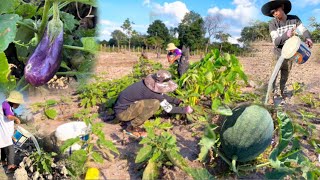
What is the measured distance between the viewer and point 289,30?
8.85ft

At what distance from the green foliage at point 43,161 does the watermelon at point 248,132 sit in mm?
846

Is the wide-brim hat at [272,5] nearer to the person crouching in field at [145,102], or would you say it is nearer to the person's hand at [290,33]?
the person's hand at [290,33]

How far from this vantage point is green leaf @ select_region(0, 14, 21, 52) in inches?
23.2

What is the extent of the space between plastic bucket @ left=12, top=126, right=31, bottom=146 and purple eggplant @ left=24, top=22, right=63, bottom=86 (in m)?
1.29

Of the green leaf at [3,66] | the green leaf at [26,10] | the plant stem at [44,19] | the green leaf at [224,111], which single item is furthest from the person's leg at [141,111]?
the green leaf at [3,66]

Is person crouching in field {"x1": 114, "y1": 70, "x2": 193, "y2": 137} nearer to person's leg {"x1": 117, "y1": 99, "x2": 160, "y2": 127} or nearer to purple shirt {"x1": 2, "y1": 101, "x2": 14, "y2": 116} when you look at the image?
person's leg {"x1": 117, "y1": 99, "x2": 160, "y2": 127}

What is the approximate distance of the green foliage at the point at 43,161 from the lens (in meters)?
1.68

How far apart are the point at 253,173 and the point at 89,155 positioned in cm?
83

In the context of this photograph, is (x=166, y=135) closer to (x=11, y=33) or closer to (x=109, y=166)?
(x=109, y=166)

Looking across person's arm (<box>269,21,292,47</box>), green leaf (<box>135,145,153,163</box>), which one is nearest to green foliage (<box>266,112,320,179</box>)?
green leaf (<box>135,145,153,163</box>)

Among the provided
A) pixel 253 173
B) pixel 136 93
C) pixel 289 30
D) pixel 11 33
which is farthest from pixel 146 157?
pixel 289 30

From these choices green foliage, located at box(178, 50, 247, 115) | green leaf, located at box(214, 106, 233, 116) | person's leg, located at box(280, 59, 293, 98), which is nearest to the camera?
green leaf, located at box(214, 106, 233, 116)

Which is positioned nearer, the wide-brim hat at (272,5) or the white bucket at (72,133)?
the white bucket at (72,133)

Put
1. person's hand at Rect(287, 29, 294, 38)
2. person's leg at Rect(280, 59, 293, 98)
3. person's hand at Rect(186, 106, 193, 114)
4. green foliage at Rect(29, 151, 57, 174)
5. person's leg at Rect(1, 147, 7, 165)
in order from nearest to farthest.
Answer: green foliage at Rect(29, 151, 57, 174) < person's leg at Rect(1, 147, 7, 165) < person's hand at Rect(186, 106, 193, 114) < person's hand at Rect(287, 29, 294, 38) < person's leg at Rect(280, 59, 293, 98)
